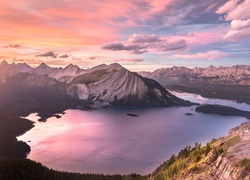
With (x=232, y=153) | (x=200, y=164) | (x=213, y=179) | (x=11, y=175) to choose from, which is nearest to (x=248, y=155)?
(x=232, y=153)

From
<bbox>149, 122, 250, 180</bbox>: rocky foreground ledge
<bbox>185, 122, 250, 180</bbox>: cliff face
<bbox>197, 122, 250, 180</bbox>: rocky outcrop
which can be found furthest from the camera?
<bbox>149, 122, 250, 180</bbox>: rocky foreground ledge

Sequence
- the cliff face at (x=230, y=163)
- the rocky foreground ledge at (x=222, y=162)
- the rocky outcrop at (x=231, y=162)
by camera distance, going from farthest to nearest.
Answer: the rocky foreground ledge at (x=222, y=162) → the cliff face at (x=230, y=163) → the rocky outcrop at (x=231, y=162)

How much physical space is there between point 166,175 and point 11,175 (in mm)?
128110

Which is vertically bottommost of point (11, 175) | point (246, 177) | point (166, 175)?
point (11, 175)

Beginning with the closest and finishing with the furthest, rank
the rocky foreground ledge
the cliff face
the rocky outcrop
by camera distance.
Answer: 1. the rocky outcrop
2. the cliff face
3. the rocky foreground ledge

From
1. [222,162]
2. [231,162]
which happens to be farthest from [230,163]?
[222,162]

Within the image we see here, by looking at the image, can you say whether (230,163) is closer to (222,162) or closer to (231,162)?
(231,162)

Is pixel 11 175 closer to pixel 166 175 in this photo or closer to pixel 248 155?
pixel 166 175

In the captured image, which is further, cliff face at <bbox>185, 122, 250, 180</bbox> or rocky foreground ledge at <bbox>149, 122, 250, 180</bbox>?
rocky foreground ledge at <bbox>149, 122, 250, 180</bbox>

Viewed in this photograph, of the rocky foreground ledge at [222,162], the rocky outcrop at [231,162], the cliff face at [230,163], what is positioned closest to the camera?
the rocky outcrop at [231,162]

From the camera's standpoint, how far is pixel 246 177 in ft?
231

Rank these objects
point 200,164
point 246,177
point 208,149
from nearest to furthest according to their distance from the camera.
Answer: point 246,177, point 200,164, point 208,149

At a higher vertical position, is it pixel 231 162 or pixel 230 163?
pixel 231 162

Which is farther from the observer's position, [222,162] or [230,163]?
[222,162]
